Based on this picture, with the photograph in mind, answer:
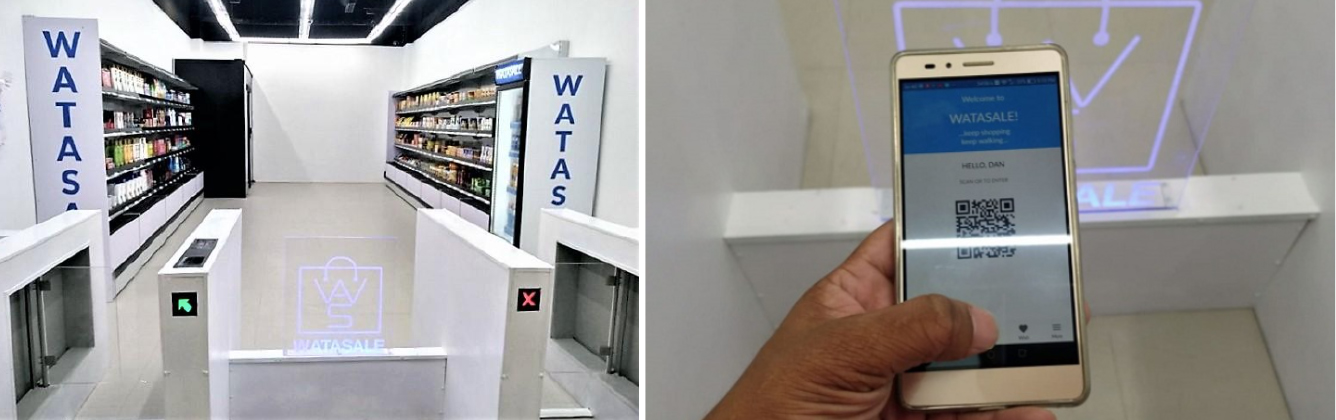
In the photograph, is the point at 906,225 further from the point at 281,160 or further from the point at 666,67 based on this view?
the point at 281,160

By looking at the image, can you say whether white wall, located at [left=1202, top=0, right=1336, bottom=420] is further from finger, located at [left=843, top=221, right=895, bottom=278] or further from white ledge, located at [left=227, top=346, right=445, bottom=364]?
white ledge, located at [left=227, top=346, right=445, bottom=364]

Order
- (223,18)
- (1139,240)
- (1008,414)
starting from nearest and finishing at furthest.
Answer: (1008,414)
(1139,240)
(223,18)

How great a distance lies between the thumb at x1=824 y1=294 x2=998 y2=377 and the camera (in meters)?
0.58

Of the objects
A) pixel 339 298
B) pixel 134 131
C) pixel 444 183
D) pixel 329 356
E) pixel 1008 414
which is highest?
pixel 134 131

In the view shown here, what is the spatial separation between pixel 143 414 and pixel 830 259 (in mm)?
1342

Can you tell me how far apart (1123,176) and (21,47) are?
1.95 m

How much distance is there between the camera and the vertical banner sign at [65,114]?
4.81ft

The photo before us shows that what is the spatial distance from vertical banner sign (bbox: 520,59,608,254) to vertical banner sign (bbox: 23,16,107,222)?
31.8 inches

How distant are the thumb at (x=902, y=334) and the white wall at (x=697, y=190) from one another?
0.75 feet

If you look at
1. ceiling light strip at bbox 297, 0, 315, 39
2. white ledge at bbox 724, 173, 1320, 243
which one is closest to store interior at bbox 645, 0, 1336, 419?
white ledge at bbox 724, 173, 1320, 243

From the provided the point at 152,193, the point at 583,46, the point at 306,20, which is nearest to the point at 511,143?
the point at 583,46

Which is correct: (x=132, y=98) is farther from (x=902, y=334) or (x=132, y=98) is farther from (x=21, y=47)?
(x=902, y=334)

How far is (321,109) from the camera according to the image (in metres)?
1.67

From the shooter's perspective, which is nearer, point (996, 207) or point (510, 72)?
point (996, 207)
